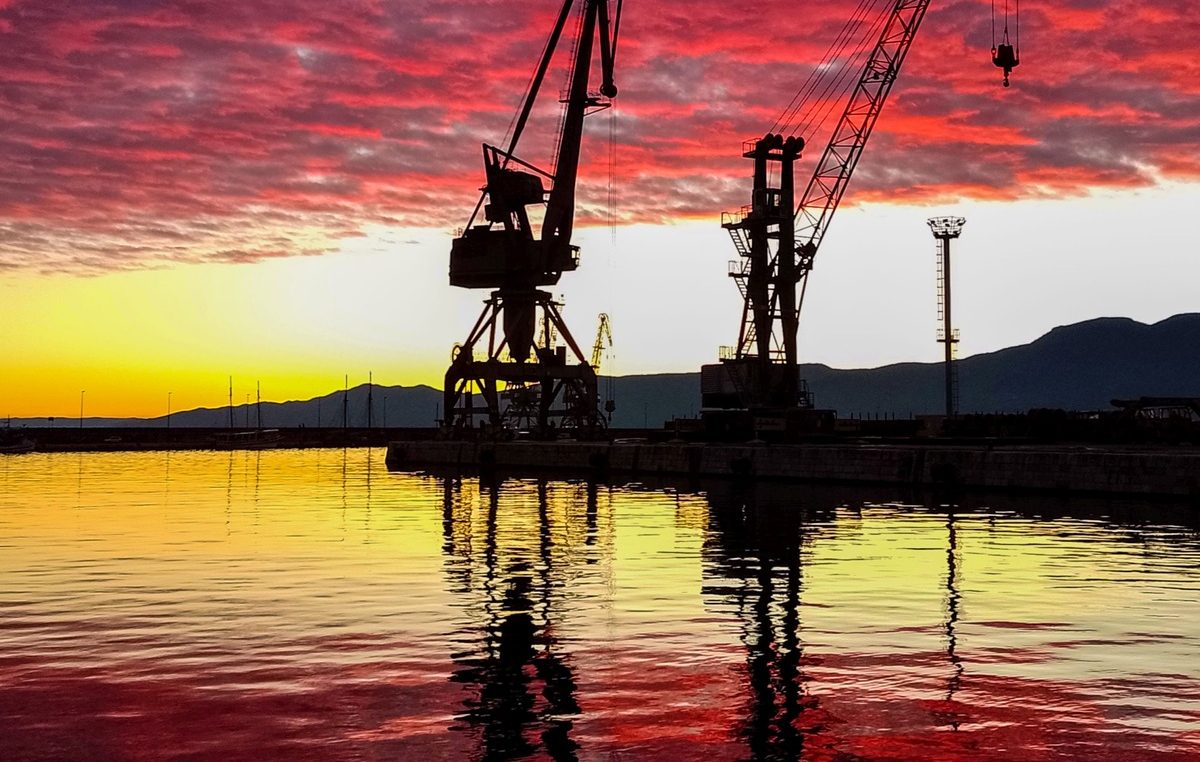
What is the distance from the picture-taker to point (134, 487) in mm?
86000

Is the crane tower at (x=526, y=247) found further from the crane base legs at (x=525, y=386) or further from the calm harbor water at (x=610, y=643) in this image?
the calm harbor water at (x=610, y=643)

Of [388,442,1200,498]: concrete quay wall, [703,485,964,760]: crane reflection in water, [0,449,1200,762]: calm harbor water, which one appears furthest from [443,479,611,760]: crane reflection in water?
[388,442,1200,498]: concrete quay wall

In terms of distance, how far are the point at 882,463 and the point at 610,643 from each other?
53.8 m

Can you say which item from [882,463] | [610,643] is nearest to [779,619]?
[610,643]

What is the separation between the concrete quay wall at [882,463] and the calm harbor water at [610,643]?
417 inches

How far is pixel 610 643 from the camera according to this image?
21.1 m

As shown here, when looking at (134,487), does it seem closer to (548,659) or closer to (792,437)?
(792,437)

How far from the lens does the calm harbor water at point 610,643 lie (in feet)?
47.8

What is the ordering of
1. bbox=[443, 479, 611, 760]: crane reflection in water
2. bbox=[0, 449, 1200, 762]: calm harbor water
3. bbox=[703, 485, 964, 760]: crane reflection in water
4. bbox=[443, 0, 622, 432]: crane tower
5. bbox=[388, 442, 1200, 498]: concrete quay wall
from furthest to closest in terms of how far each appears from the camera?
bbox=[443, 0, 622, 432]: crane tower < bbox=[388, 442, 1200, 498]: concrete quay wall < bbox=[443, 479, 611, 760]: crane reflection in water < bbox=[703, 485, 964, 760]: crane reflection in water < bbox=[0, 449, 1200, 762]: calm harbor water

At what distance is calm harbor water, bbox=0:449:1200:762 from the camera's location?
14578 mm

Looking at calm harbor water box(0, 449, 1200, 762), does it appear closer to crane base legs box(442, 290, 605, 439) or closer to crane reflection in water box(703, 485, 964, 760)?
crane reflection in water box(703, 485, 964, 760)

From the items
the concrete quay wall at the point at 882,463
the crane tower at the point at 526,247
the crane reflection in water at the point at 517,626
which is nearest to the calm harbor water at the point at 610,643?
the crane reflection in water at the point at 517,626

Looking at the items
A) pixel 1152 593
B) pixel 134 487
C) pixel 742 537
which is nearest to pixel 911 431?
pixel 134 487

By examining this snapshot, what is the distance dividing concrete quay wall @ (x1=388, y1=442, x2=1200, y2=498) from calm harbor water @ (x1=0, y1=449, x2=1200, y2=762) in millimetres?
10597
